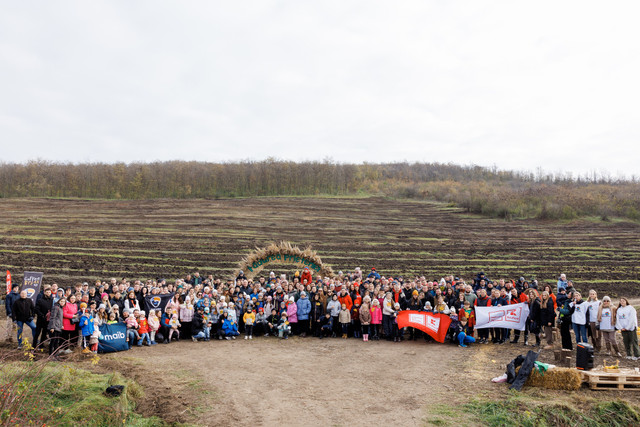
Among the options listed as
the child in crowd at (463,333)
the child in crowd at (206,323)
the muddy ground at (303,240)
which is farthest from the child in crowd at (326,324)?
the muddy ground at (303,240)

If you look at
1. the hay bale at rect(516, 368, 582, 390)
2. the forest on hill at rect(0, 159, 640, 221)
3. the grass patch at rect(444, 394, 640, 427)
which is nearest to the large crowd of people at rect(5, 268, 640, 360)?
the hay bale at rect(516, 368, 582, 390)

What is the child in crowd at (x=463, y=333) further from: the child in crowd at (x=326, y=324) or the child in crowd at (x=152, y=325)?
the child in crowd at (x=152, y=325)

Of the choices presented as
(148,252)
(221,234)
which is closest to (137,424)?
(148,252)

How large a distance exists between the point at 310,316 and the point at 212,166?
67297mm

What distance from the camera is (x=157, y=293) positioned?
14.5 m

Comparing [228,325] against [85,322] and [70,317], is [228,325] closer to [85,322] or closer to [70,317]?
[85,322]

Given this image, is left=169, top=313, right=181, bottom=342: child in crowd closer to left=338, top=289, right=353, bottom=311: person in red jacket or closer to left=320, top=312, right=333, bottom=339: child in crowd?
left=320, top=312, right=333, bottom=339: child in crowd

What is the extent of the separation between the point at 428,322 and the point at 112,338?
9165mm

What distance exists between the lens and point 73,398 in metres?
8.39

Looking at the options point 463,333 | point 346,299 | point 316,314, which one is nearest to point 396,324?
point 346,299

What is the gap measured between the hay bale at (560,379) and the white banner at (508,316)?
4.06 meters

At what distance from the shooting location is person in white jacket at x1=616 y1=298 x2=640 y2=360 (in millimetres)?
11789

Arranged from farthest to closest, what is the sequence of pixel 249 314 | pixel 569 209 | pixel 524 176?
pixel 524 176 → pixel 569 209 → pixel 249 314

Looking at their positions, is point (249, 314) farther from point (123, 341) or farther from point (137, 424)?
point (137, 424)
